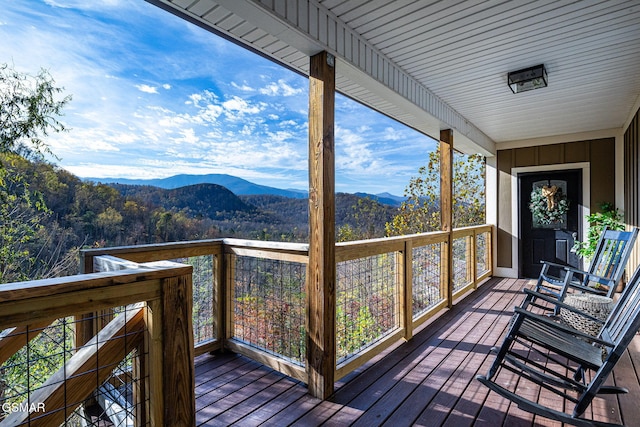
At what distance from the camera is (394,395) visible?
→ 7.36ft

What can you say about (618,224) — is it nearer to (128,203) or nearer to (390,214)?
(390,214)

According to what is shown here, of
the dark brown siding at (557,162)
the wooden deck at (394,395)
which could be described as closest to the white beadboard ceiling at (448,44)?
the dark brown siding at (557,162)

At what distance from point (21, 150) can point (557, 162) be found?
8027 mm

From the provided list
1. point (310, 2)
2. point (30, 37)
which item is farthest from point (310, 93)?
point (30, 37)

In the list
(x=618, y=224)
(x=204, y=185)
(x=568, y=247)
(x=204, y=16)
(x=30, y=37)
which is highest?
(x=30, y=37)

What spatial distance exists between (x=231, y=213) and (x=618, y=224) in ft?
24.2

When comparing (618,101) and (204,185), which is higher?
(618,101)

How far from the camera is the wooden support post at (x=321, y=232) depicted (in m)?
2.21

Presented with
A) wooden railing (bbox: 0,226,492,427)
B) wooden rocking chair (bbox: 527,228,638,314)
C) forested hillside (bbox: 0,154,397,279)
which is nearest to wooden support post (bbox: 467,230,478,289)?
wooden railing (bbox: 0,226,492,427)

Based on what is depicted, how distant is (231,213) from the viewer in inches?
315

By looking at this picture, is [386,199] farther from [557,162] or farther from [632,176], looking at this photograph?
[632,176]

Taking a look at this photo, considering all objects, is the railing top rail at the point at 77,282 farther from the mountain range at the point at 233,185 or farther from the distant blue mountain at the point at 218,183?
the mountain range at the point at 233,185

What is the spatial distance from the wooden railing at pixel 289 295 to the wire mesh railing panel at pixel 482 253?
2896 mm

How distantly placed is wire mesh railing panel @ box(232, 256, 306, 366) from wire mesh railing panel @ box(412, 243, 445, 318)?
1.51 m
